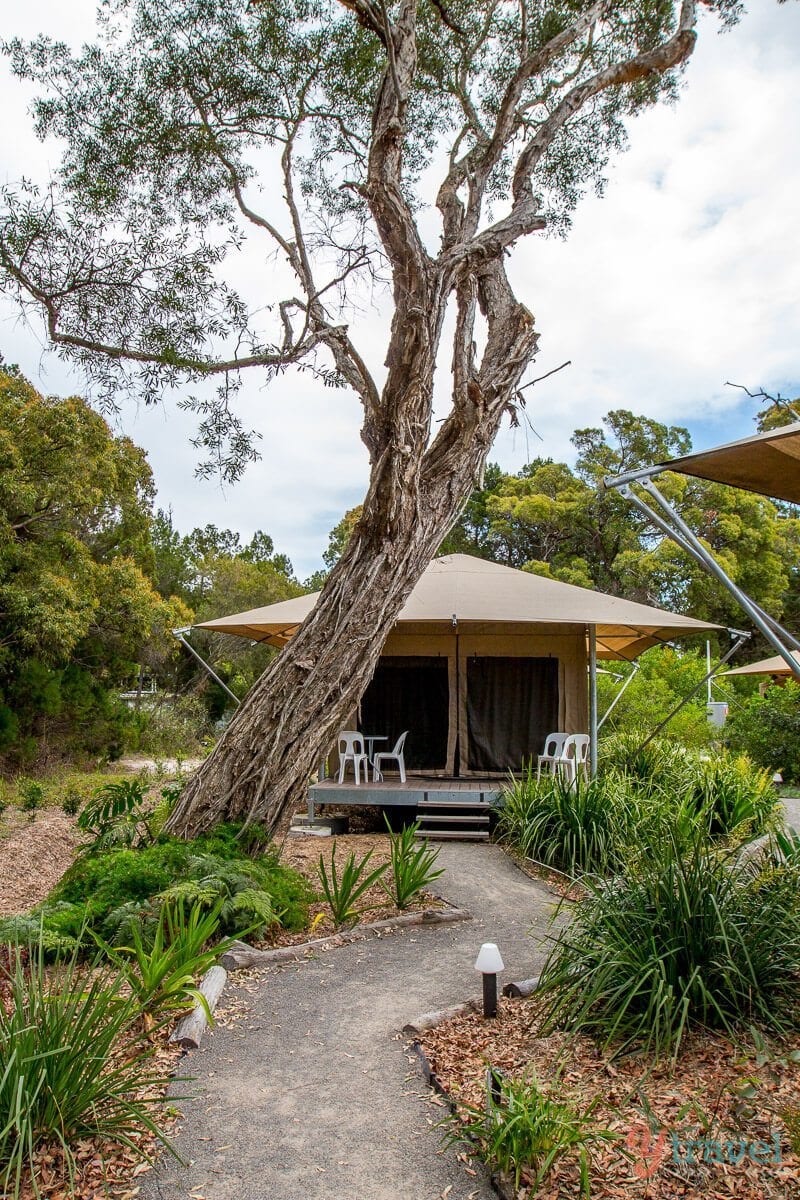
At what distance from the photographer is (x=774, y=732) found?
14281 mm

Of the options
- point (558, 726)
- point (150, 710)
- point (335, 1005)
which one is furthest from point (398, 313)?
point (150, 710)

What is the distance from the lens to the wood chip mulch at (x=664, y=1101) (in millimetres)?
2482

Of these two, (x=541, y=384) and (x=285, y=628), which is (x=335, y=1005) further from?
(x=285, y=628)

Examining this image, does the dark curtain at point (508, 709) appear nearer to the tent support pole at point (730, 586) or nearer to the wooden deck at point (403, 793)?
the wooden deck at point (403, 793)

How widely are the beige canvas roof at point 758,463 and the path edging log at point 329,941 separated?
3.30 meters

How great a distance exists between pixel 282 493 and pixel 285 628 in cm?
717

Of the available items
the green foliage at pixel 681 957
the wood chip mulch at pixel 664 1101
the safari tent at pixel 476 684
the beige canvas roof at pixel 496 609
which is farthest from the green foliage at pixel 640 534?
the wood chip mulch at pixel 664 1101

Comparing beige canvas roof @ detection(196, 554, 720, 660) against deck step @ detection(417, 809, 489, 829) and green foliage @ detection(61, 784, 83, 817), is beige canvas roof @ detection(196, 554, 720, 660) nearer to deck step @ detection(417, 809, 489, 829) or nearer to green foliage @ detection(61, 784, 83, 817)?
deck step @ detection(417, 809, 489, 829)

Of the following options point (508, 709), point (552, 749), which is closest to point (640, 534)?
point (552, 749)

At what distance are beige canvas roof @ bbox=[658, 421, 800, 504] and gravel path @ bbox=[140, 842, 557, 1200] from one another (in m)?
2.75

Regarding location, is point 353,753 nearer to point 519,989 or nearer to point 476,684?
point 476,684

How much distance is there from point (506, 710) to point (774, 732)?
6.09 m

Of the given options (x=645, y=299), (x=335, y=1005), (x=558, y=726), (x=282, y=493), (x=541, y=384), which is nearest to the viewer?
(x=335, y=1005)

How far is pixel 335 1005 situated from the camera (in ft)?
13.3
